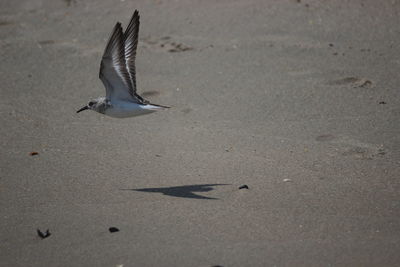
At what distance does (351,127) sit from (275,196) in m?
1.60

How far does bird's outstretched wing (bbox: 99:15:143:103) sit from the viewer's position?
5875 millimetres

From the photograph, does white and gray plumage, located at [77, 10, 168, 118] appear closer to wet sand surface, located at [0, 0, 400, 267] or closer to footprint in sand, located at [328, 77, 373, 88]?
wet sand surface, located at [0, 0, 400, 267]

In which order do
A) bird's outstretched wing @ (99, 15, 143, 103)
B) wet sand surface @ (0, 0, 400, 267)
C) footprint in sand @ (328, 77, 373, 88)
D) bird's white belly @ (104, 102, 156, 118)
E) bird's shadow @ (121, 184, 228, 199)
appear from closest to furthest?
wet sand surface @ (0, 0, 400, 267) → bird's shadow @ (121, 184, 228, 199) → bird's outstretched wing @ (99, 15, 143, 103) → bird's white belly @ (104, 102, 156, 118) → footprint in sand @ (328, 77, 373, 88)

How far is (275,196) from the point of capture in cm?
523

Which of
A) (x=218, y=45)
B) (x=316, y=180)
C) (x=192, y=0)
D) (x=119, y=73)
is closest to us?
(x=316, y=180)

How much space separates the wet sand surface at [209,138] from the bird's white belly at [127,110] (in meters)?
0.38

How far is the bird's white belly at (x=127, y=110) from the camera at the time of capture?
6.04m

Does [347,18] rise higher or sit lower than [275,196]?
higher

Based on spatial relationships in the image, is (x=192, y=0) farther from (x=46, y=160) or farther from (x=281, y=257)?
(x=281, y=257)

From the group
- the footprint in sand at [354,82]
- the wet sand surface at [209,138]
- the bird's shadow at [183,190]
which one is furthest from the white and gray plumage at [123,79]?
the footprint in sand at [354,82]

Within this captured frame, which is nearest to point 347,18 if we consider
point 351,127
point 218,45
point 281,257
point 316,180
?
point 218,45

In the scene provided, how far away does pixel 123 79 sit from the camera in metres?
6.10

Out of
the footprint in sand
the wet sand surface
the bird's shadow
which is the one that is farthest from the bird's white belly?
the footprint in sand

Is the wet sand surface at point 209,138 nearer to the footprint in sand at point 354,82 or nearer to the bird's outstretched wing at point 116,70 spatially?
the footprint in sand at point 354,82
